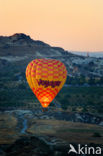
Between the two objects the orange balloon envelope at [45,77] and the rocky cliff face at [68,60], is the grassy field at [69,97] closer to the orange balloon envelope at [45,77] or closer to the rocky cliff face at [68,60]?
the orange balloon envelope at [45,77]

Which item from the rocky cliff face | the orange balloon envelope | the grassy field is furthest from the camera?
the rocky cliff face

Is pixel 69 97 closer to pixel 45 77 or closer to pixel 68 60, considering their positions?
pixel 45 77

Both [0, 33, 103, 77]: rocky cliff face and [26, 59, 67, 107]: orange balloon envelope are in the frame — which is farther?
[0, 33, 103, 77]: rocky cliff face

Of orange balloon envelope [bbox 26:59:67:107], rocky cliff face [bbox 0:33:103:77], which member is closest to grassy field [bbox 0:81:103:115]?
orange balloon envelope [bbox 26:59:67:107]

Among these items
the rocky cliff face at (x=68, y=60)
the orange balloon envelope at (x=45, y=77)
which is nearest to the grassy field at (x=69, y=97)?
the orange balloon envelope at (x=45, y=77)

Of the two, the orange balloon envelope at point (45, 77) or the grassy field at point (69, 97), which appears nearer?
the orange balloon envelope at point (45, 77)

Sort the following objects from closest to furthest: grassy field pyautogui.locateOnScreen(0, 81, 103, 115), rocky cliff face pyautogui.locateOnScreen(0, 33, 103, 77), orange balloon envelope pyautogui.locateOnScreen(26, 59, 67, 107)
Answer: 1. orange balloon envelope pyautogui.locateOnScreen(26, 59, 67, 107)
2. grassy field pyautogui.locateOnScreen(0, 81, 103, 115)
3. rocky cliff face pyautogui.locateOnScreen(0, 33, 103, 77)

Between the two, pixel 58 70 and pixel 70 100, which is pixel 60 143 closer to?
pixel 58 70

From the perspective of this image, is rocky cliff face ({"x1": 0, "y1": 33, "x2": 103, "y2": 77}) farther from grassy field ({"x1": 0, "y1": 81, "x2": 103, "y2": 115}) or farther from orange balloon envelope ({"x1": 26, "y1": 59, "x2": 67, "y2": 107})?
orange balloon envelope ({"x1": 26, "y1": 59, "x2": 67, "y2": 107})

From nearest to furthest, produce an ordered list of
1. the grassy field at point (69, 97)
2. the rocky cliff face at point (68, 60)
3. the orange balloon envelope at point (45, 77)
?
1. the orange balloon envelope at point (45, 77)
2. the grassy field at point (69, 97)
3. the rocky cliff face at point (68, 60)

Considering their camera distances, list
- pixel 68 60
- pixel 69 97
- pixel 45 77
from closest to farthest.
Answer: pixel 45 77, pixel 69 97, pixel 68 60

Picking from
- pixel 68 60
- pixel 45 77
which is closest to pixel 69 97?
pixel 45 77
